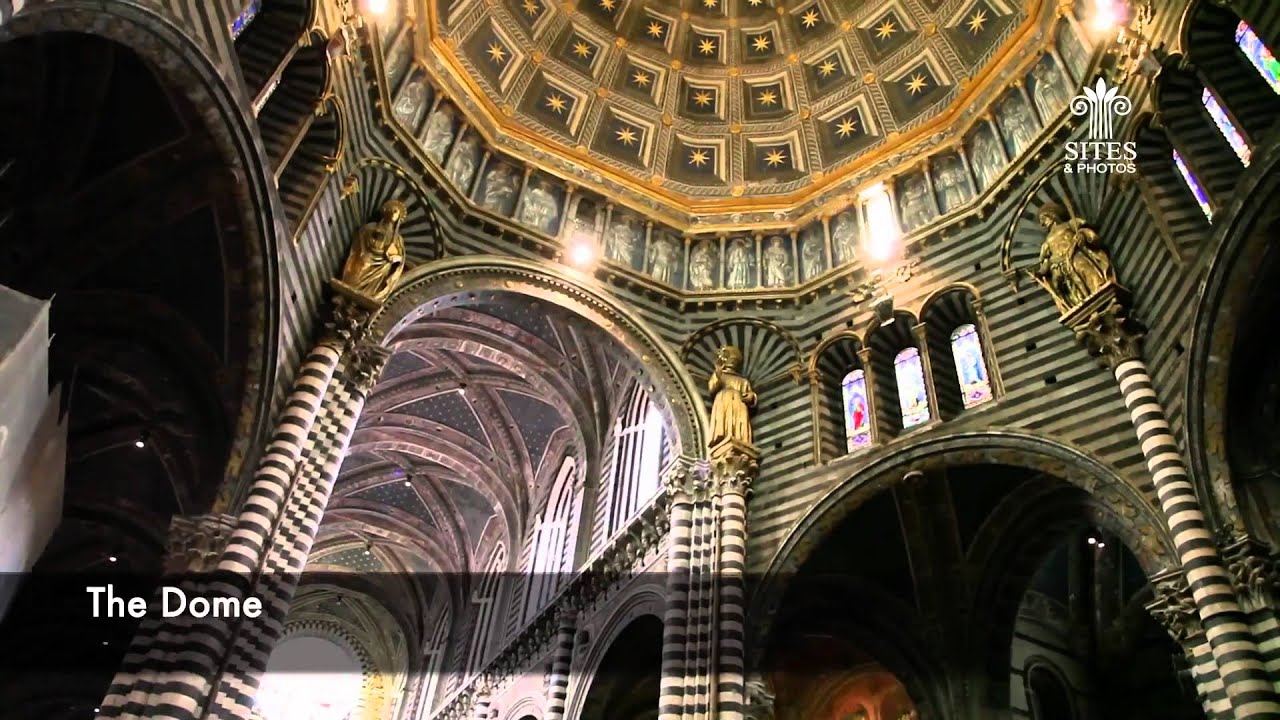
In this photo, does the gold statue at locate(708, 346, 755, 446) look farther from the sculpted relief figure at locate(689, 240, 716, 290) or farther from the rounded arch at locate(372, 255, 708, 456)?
the sculpted relief figure at locate(689, 240, 716, 290)

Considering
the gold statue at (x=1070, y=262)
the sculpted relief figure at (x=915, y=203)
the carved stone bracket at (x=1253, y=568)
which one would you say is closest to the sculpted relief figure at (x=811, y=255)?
the sculpted relief figure at (x=915, y=203)

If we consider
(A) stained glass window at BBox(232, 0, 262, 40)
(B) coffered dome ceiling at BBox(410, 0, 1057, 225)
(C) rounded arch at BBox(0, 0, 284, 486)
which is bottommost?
(C) rounded arch at BBox(0, 0, 284, 486)

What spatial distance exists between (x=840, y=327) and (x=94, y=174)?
1255cm

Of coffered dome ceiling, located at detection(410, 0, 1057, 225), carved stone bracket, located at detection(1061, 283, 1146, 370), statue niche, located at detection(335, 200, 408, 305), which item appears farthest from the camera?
coffered dome ceiling, located at detection(410, 0, 1057, 225)

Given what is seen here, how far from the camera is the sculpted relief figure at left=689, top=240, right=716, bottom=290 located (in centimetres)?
1969

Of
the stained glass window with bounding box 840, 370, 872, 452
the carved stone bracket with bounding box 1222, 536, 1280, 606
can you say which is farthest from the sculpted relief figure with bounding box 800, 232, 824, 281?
the carved stone bracket with bounding box 1222, 536, 1280, 606

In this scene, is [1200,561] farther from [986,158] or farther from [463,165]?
[463,165]

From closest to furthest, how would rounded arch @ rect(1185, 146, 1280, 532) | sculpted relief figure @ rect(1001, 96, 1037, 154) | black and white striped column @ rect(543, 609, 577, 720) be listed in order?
1. rounded arch @ rect(1185, 146, 1280, 532)
2. sculpted relief figure @ rect(1001, 96, 1037, 154)
3. black and white striped column @ rect(543, 609, 577, 720)

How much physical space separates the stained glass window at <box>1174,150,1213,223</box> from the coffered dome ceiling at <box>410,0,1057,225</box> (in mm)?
5898

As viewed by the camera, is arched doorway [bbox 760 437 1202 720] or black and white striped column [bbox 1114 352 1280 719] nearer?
black and white striped column [bbox 1114 352 1280 719]

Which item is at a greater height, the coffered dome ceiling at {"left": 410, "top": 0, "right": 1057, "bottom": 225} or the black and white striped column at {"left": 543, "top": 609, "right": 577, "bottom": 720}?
the coffered dome ceiling at {"left": 410, "top": 0, "right": 1057, "bottom": 225}

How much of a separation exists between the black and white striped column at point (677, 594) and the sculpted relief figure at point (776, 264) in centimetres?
501

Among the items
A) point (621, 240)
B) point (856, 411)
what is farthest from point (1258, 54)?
point (621, 240)

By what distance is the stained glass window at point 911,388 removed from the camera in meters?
15.4
